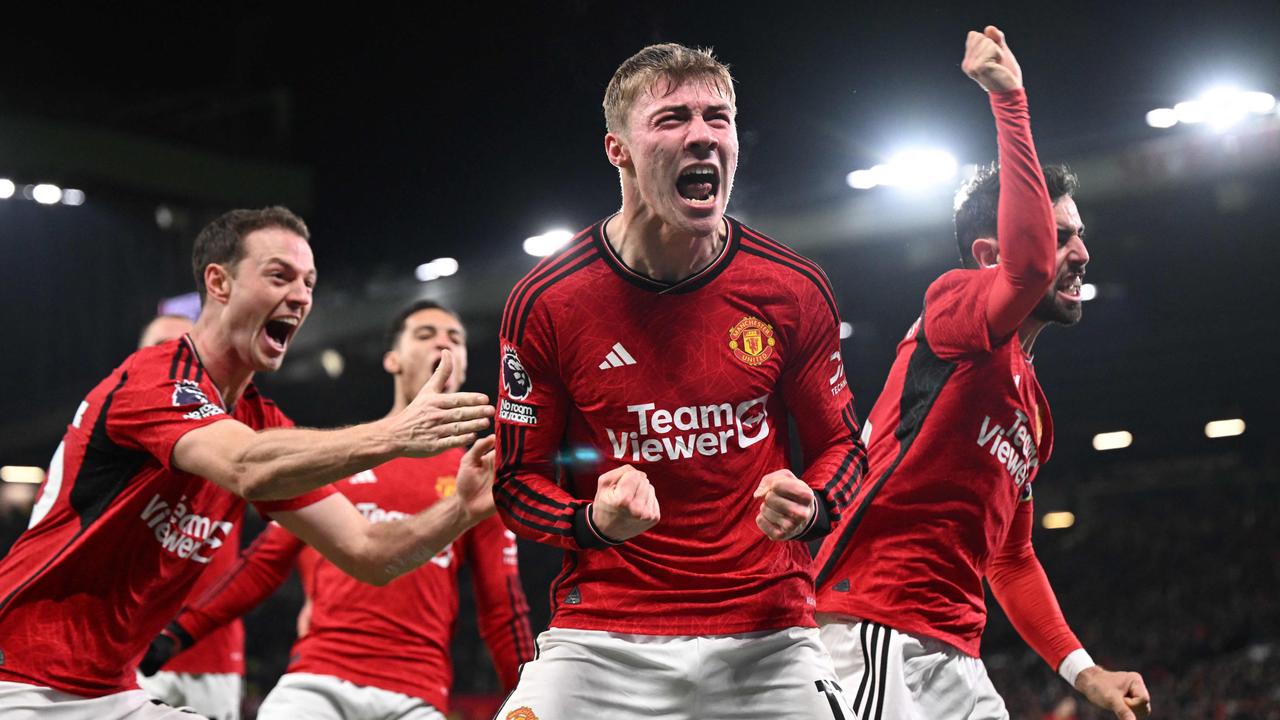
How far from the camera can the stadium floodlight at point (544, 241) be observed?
554 centimetres

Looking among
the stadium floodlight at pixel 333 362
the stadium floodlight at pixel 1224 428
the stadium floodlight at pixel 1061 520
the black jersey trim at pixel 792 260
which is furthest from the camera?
the stadium floodlight at pixel 1061 520

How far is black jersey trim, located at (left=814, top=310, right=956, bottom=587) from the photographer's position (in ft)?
11.7

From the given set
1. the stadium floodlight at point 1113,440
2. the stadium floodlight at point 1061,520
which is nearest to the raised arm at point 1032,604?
the stadium floodlight at point 1113,440

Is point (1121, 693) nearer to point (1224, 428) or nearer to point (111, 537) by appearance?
point (111, 537)

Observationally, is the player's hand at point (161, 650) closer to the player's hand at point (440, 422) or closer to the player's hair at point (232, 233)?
the player's hair at point (232, 233)

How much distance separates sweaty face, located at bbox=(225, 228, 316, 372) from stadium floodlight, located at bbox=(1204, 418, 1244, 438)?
11.1m

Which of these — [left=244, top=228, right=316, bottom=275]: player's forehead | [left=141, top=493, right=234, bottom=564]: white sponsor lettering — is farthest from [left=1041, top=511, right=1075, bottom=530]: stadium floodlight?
[left=141, top=493, right=234, bottom=564]: white sponsor lettering

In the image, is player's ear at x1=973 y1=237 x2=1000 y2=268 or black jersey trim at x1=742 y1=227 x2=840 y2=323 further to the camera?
player's ear at x1=973 y1=237 x2=1000 y2=268

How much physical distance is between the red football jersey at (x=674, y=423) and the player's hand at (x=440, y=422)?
6cm

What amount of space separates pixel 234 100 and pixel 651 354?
9.79 metres

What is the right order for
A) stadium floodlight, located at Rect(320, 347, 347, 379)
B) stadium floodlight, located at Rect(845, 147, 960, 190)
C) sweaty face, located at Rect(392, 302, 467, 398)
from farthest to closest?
stadium floodlight, located at Rect(320, 347, 347, 379)
sweaty face, located at Rect(392, 302, 467, 398)
stadium floodlight, located at Rect(845, 147, 960, 190)

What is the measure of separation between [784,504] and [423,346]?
10.7 ft

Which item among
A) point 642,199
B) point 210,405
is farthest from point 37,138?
point 642,199

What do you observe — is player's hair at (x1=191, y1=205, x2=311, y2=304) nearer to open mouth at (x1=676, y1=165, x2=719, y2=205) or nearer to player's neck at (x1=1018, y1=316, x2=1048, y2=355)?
open mouth at (x1=676, y1=165, x2=719, y2=205)
